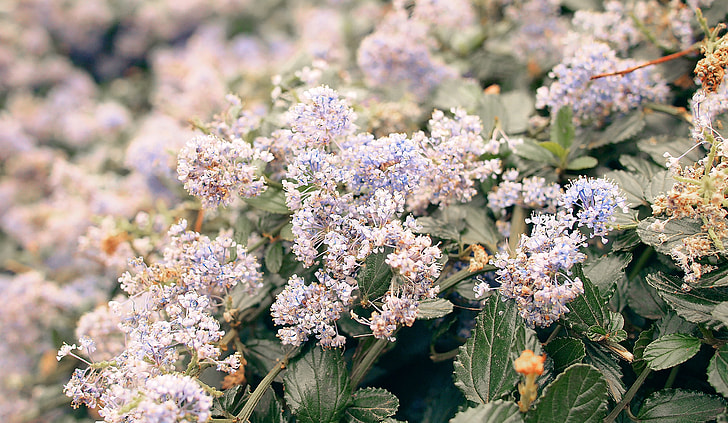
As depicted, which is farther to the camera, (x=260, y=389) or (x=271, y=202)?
(x=271, y=202)

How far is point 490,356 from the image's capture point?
97 centimetres

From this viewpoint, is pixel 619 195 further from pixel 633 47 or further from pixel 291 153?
pixel 633 47

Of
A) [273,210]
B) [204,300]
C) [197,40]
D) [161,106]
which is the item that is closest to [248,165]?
[273,210]

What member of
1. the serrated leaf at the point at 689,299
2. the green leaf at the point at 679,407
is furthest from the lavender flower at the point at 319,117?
the green leaf at the point at 679,407

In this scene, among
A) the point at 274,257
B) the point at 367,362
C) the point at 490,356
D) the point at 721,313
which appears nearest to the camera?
the point at 721,313

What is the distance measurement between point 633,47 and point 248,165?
1341 millimetres

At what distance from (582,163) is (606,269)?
0.31 meters

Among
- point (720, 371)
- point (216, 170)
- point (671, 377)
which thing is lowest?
point (671, 377)

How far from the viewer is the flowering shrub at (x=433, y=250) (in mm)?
938

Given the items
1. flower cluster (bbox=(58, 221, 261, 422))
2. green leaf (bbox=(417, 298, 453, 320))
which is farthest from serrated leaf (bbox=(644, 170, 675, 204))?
flower cluster (bbox=(58, 221, 261, 422))

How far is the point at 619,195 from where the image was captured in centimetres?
107

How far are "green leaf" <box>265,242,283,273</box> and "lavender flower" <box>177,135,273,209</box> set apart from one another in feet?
0.64

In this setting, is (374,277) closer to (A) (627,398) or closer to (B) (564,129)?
(A) (627,398)

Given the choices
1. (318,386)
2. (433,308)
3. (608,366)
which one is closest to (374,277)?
(433,308)
